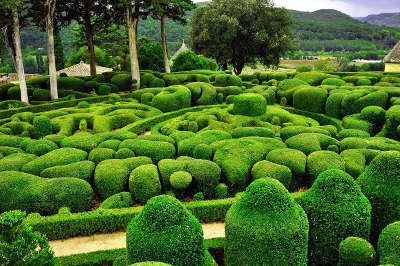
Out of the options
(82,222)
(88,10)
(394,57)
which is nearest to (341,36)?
(394,57)

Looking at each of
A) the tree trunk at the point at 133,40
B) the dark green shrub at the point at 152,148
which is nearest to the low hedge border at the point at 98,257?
the dark green shrub at the point at 152,148

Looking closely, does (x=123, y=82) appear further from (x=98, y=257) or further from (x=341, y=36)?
(x=341, y=36)

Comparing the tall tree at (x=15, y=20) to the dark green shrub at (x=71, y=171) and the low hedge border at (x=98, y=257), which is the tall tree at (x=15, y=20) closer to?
the dark green shrub at (x=71, y=171)

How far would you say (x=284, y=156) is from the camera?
1540 cm

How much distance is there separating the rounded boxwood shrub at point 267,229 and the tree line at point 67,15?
68.9 ft

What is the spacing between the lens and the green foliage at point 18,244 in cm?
805

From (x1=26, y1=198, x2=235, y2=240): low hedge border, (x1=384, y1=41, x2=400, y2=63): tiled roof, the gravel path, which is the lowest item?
the gravel path

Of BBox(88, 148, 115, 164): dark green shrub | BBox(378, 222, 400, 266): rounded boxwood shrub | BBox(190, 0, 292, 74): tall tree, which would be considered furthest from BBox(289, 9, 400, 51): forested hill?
BBox(378, 222, 400, 266): rounded boxwood shrub

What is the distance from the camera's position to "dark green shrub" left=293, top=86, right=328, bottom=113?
24.9 metres

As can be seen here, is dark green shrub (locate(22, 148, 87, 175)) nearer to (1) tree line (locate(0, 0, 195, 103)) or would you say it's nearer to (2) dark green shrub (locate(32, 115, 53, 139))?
(2) dark green shrub (locate(32, 115, 53, 139))

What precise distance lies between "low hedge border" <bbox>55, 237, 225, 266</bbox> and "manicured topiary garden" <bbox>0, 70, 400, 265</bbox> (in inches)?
2.3

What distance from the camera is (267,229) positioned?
27.8 ft

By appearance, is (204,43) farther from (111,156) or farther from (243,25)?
(111,156)

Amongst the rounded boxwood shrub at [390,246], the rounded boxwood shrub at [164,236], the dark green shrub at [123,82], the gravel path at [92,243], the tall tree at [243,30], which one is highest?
the tall tree at [243,30]
